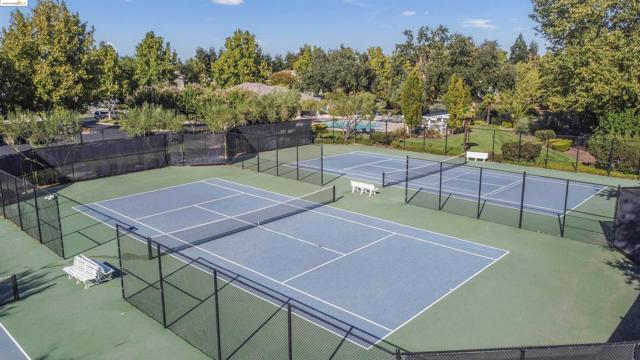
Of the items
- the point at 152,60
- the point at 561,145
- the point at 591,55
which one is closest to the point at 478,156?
the point at 561,145

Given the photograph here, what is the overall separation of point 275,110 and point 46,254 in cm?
2683

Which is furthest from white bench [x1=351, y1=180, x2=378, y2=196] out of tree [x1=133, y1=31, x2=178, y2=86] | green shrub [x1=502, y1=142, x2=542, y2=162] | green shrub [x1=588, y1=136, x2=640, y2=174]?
tree [x1=133, y1=31, x2=178, y2=86]

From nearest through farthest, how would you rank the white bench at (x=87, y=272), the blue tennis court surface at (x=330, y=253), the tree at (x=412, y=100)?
the blue tennis court surface at (x=330, y=253) < the white bench at (x=87, y=272) < the tree at (x=412, y=100)

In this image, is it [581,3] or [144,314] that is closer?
[144,314]

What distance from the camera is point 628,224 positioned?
17.0 meters

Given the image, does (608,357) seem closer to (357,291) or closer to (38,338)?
(357,291)

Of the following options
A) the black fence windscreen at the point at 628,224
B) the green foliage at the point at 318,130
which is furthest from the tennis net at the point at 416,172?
the green foliage at the point at 318,130

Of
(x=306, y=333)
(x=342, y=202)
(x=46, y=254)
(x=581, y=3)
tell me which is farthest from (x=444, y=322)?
(x=581, y=3)

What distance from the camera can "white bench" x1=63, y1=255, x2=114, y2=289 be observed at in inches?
557

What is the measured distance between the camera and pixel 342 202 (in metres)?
23.9

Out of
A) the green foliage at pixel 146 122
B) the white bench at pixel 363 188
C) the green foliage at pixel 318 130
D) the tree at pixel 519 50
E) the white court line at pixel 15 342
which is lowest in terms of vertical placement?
the white court line at pixel 15 342

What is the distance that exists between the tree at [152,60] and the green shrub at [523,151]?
159ft

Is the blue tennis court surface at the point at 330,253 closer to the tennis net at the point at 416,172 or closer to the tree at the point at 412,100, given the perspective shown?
the tennis net at the point at 416,172

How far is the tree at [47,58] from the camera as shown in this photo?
35.4 m
